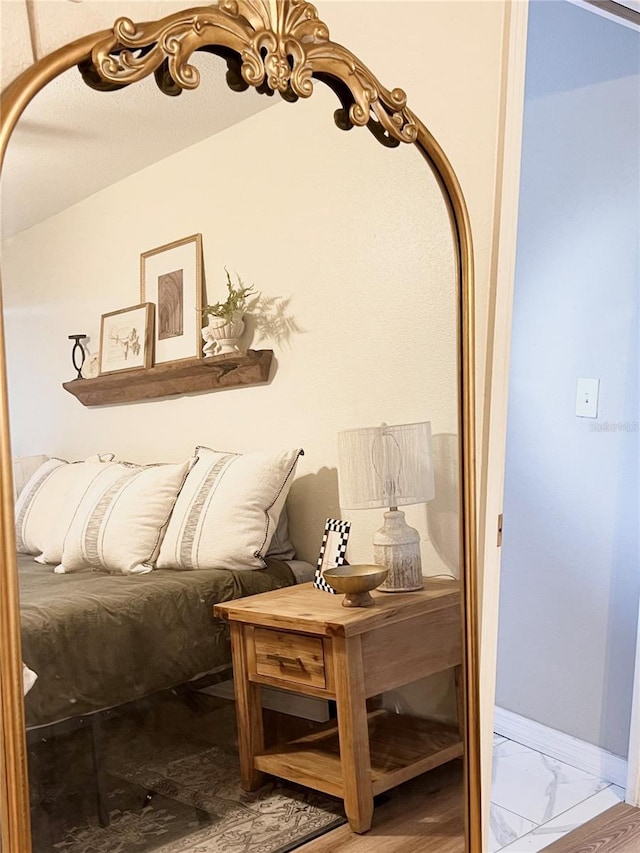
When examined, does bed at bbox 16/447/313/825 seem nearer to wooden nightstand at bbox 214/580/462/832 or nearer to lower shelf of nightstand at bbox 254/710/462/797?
wooden nightstand at bbox 214/580/462/832

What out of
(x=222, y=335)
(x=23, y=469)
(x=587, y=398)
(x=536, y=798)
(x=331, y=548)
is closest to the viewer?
(x=23, y=469)

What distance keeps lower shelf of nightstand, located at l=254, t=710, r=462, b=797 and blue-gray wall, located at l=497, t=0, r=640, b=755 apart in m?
1.15

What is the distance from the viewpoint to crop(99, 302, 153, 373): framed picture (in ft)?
3.97

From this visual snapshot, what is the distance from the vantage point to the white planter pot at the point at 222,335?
1307mm

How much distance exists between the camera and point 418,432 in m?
1.62

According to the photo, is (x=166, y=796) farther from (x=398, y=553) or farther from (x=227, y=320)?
(x=227, y=320)

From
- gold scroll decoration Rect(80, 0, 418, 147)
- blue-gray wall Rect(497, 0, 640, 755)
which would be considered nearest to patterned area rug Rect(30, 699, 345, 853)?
gold scroll decoration Rect(80, 0, 418, 147)

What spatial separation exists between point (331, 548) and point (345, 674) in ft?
0.71

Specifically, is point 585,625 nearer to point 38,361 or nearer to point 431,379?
point 431,379

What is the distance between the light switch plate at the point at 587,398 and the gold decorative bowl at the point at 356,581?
1.38 metres

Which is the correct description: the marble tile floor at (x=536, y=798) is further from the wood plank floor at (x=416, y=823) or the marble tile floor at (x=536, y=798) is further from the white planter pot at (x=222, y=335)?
the white planter pot at (x=222, y=335)

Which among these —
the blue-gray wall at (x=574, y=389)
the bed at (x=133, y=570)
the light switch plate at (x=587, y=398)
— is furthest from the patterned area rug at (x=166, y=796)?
the light switch plate at (x=587, y=398)

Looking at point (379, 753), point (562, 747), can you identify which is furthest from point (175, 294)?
point (562, 747)

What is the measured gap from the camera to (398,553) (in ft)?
5.16
